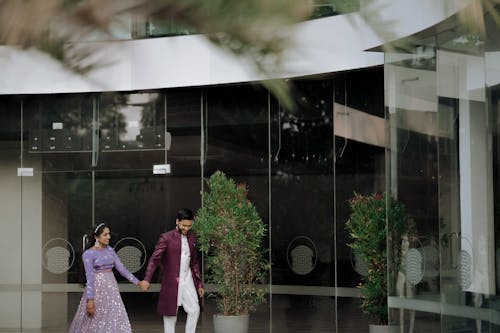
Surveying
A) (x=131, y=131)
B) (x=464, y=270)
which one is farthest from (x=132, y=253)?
(x=464, y=270)

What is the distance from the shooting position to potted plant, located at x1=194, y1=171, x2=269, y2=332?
1244 centimetres

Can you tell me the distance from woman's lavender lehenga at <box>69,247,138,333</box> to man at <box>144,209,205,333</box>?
62 centimetres

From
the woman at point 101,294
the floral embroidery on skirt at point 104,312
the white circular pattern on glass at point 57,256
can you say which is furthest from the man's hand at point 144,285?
the white circular pattern on glass at point 57,256

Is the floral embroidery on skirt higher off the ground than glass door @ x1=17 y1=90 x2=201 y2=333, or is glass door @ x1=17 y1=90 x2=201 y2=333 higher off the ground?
glass door @ x1=17 y1=90 x2=201 y2=333

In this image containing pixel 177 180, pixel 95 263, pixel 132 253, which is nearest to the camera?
pixel 95 263

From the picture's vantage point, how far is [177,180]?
15.0m

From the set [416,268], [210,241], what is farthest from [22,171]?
[416,268]

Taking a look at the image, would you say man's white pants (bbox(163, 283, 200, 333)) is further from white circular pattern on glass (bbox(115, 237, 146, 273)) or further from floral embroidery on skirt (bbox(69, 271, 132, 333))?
white circular pattern on glass (bbox(115, 237, 146, 273))

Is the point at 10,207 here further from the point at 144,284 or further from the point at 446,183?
the point at 446,183

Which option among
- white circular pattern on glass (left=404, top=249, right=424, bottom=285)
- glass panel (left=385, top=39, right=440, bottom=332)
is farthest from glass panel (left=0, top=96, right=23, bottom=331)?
white circular pattern on glass (left=404, top=249, right=424, bottom=285)

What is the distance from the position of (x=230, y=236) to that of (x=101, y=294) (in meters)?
2.48

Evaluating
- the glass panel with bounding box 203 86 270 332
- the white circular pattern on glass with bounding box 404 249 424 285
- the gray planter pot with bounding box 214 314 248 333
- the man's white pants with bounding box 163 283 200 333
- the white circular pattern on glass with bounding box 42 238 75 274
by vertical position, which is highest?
the glass panel with bounding box 203 86 270 332

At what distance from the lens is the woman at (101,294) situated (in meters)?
10.1

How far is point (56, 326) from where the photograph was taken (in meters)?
15.1
